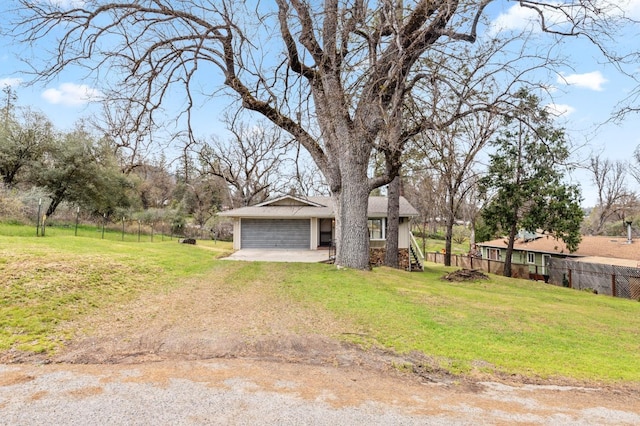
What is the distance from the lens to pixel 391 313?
621 centimetres

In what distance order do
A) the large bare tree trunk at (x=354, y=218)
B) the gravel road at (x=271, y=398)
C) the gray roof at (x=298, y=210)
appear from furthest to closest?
the gray roof at (x=298, y=210), the large bare tree trunk at (x=354, y=218), the gravel road at (x=271, y=398)

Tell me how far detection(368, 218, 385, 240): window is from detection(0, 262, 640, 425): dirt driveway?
13.0 m

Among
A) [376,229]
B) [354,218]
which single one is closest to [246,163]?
[376,229]

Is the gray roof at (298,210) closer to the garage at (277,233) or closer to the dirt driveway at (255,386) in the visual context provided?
the garage at (277,233)

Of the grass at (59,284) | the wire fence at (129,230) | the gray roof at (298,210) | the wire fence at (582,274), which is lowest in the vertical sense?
the wire fence at (582,274)

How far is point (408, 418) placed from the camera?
9.64 feet

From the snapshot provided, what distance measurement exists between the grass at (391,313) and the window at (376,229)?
8548 mm

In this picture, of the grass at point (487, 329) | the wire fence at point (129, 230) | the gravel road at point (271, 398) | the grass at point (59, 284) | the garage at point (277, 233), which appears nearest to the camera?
the gravel road at point (271, 398)

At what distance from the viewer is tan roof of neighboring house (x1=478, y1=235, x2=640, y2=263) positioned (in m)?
20.6

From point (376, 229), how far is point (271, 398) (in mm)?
15492

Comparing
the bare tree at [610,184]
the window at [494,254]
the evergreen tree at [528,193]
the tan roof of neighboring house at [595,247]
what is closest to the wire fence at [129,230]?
the evergreen tree at [528,193]

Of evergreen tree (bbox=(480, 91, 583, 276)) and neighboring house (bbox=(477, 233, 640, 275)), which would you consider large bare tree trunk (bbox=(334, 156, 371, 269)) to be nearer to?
evergreen tree (bbox=(480, 91, 583, 276))

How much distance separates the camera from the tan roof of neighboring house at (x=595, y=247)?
67.6 feet

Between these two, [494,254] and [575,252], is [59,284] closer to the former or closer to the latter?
[575,252]
